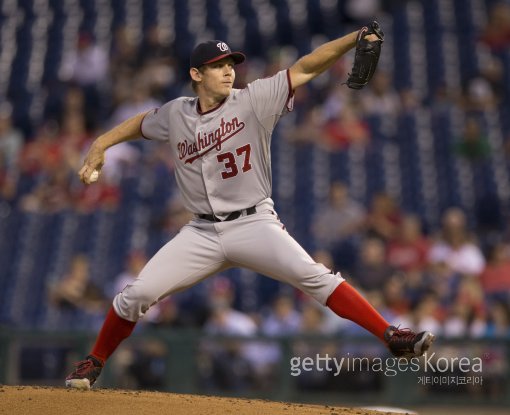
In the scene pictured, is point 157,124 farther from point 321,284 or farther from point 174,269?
point 321,284

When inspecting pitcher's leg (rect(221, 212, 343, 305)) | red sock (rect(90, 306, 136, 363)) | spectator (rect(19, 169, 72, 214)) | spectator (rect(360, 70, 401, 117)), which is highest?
spectator (rect(360, 70, 401, 117))

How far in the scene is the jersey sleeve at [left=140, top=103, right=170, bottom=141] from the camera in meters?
5.13

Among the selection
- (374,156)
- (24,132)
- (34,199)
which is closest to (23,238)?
(34,199)

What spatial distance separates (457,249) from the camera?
29.8 feet

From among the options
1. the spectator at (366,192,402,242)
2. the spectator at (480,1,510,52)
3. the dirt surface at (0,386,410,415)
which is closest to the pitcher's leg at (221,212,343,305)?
the dirt surface at (0,386,410,415)

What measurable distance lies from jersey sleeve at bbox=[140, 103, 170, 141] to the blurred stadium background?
11.7ft

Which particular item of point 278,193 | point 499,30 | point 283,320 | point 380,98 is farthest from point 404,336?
point 499,30

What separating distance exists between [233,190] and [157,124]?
54 centimetres

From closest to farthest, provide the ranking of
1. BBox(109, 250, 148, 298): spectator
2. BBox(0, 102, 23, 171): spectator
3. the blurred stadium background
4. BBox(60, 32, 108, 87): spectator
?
the blurred stadium background, BBox(109, 250, 148, 298): spectator, BBox(0, 102, 23, 171): spectator, BBox(60, 32, 108, 87): spectator

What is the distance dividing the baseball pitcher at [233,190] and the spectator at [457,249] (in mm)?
4303

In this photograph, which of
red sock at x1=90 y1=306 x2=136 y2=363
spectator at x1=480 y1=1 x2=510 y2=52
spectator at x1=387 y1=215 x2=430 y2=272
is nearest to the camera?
red sock at x1=90 y1=306 x2=136 y2=363

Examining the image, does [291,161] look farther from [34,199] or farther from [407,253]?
[34,199]

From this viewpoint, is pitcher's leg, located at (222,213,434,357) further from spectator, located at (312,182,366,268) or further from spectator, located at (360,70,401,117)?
spectator, located at (360,70,401,117)

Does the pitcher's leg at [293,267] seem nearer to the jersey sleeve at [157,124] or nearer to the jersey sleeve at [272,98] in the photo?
the jersey sleeve at [272,98]
